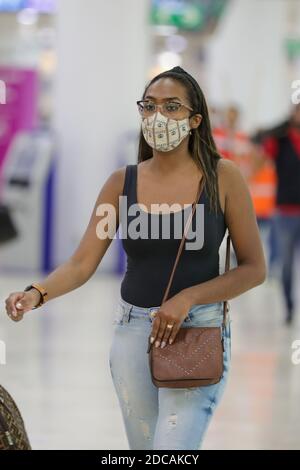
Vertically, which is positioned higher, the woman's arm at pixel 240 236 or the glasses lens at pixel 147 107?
the glasses lens at pixel 147 107

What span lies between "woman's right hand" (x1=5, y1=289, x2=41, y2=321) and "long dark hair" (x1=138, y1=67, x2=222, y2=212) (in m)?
0.54

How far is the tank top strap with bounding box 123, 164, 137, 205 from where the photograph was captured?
9.03 feet

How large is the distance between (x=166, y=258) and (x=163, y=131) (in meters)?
A: 0.34

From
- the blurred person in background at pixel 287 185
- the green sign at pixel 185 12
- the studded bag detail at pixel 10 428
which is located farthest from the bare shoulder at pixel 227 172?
the green sign at pixel 185 12

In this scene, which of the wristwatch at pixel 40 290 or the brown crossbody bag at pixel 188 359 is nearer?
the brown crossbody bag at pixel 188 359

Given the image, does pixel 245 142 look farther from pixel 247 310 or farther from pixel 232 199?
pixel 232 199

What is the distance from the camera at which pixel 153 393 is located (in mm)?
2785

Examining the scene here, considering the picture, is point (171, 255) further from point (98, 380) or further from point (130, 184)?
point (98, 380)

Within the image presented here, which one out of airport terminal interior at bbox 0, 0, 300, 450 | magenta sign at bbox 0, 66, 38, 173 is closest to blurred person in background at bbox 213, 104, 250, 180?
airport terminal interior at bbox 0, 0, 300, 450

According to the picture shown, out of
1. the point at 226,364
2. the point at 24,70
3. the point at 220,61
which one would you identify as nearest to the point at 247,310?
the point at 226,364

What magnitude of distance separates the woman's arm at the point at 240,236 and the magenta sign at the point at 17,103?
1071 centimetres

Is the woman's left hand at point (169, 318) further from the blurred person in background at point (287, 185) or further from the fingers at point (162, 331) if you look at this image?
the blurred person in background at point (287, 185)

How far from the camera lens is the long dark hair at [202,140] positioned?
8.86 feet

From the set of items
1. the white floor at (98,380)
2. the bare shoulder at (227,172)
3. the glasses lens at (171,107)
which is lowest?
the white floor at (98,380)
